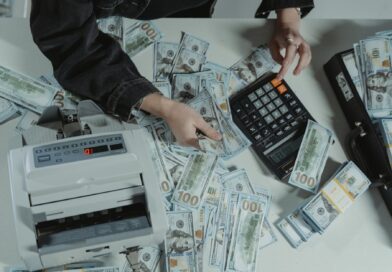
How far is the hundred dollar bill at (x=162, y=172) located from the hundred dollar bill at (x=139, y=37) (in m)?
0.21

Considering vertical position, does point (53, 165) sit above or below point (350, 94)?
below

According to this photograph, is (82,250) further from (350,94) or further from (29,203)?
(350,94)

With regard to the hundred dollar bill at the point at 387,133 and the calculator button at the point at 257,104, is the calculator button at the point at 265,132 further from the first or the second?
the hundred dollar bill at the point at 387,133

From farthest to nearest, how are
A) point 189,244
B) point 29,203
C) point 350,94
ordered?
point 350,94
point 189,244
point 29,203

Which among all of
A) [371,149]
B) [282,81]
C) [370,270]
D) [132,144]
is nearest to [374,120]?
[371,149]

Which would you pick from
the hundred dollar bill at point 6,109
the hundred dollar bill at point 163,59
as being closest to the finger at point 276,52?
the hundred dollar bill at point 163,59

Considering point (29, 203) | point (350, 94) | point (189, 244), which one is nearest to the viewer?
point (29, 203)

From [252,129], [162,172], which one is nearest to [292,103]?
[252,129]

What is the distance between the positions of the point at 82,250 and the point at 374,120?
27.2 inches

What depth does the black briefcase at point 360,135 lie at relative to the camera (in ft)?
3.42

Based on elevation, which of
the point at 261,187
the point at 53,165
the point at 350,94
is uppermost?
the point at 350,94

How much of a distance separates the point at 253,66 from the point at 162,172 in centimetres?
34

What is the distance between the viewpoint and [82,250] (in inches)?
30.5

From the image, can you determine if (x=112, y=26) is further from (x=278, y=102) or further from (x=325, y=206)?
(x=325, y=206)
